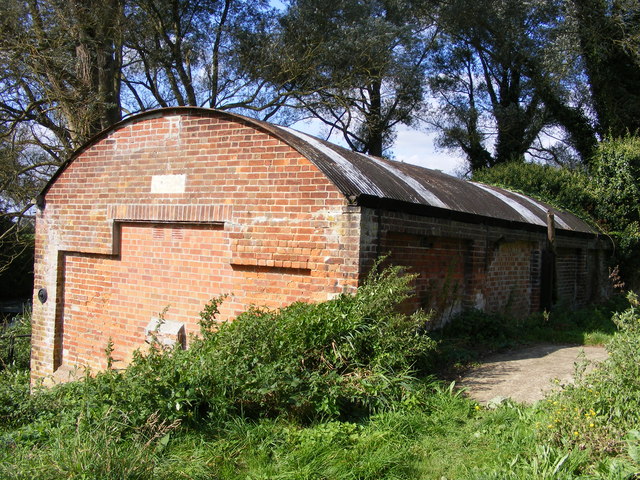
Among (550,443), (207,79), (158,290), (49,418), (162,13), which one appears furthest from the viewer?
(207,79)

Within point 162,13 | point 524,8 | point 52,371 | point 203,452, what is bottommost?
point 52,371

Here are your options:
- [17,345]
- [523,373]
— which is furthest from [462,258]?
[17,345]

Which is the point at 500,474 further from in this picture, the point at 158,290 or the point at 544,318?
the point at 544,318

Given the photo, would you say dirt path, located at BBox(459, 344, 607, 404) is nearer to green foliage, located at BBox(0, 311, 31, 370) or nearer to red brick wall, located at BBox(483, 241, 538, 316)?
red brick wall, located at BBox(483, 241, 538, 316)

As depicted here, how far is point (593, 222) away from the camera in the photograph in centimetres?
1376

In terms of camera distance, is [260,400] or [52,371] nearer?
[260,400]

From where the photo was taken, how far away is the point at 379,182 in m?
6.77

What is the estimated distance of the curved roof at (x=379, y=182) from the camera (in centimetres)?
625

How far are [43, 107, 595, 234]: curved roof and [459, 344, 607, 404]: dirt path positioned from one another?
2009mm

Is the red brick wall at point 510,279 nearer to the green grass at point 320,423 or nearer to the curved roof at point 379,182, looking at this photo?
the curved roof at point 379,182

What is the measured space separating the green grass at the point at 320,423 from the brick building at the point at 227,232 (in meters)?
1.16

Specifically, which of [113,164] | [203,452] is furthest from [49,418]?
[113,164]

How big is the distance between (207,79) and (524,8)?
12.3 meters

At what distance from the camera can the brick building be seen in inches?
249
